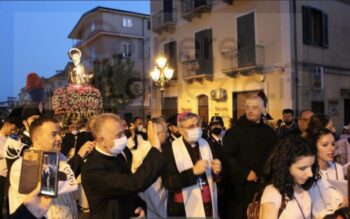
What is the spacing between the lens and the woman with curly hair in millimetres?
2734

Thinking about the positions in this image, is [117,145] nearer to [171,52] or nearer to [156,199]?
[156,199]

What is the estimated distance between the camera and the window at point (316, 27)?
53.0 ft

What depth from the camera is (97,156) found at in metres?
3.08

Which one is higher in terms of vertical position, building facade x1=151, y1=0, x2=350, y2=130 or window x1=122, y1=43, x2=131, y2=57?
window x1=122, y1=43, x2=131, y2=57

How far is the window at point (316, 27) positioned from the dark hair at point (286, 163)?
1420 cm

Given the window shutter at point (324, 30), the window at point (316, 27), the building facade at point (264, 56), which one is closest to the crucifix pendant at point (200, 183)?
the building facade at point (264, 56)

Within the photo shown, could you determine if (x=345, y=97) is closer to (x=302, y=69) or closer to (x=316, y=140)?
(x=302, y=69)

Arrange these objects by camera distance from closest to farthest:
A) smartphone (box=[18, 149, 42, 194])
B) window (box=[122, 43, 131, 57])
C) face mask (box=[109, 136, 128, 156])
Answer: smartphone (box=[18, 149, 42, 194]), face mask (box=[109, 136, 128, 156]), window (box=[122, 43, 131, 57])

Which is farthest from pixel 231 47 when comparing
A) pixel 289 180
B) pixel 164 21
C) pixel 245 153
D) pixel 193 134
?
pixel 289 180

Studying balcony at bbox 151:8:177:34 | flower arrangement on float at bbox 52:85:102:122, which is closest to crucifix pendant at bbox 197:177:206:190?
flower arrangement on float at bbox 52:85:102:122

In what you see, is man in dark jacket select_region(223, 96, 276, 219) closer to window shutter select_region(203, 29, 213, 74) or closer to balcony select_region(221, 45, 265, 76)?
→ balcony select_region(221, 45, 265, 76)

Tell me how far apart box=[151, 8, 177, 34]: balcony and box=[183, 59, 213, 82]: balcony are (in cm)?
268

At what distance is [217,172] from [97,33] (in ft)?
111

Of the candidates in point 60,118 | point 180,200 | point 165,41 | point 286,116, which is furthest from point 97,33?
point 180,200
